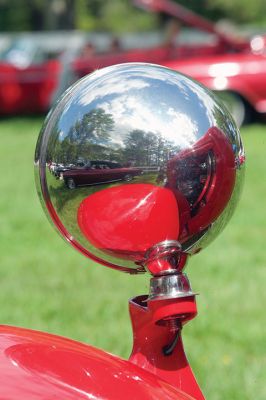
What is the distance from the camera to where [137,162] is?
152 centimetres

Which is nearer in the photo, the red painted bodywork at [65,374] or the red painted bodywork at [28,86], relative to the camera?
the red painted bodywork at [65,374]

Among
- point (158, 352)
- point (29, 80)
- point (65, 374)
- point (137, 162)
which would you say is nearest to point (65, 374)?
point (65, 374)

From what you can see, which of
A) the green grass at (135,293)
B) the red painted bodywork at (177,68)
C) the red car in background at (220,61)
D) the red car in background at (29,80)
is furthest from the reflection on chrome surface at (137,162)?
the red car in background at (29,80)

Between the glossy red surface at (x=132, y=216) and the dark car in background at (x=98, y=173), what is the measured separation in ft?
0.06

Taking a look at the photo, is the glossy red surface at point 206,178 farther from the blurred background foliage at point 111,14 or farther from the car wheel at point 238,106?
the blurred background foliage at point 111,14

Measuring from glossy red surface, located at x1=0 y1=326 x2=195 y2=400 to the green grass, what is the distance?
1898 mm

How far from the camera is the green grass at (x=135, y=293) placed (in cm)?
379

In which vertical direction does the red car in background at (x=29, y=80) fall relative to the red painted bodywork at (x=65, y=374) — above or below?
above

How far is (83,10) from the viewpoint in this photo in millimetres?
37406

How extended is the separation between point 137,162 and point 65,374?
35cm

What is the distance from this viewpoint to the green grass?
12.4ft

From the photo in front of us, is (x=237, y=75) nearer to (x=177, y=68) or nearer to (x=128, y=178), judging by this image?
(x=177, y=68)

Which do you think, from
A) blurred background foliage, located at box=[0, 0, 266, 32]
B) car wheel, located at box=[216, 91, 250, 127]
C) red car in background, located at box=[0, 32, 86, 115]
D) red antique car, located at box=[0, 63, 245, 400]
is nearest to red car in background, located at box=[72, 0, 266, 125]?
car wheel, located at box=[216, 91, 250, 127]

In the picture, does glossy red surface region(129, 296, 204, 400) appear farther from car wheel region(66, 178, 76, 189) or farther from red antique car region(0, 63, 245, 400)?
car wheel region(66, 178, 76, 189)
